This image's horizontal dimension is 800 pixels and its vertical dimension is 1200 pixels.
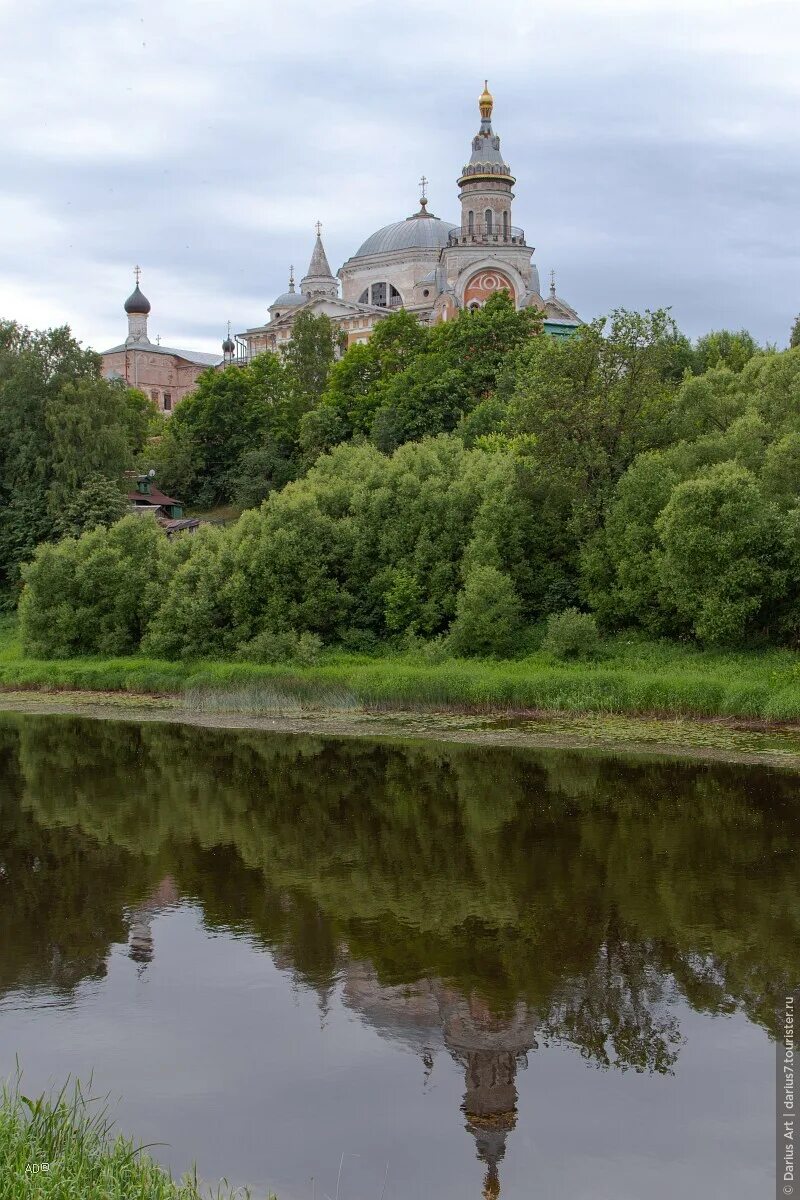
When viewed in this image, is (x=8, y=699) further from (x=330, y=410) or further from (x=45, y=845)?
(x=330, y=410)

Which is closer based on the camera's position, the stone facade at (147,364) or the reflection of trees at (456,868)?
the reflection of trees at (456,868)

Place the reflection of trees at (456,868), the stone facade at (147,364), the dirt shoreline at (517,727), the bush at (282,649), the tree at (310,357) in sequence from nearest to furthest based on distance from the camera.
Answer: the reflection of trees at (456,868) < the dirt shoreline at (517,727) < the bush at (282,649) < the tree at (310,357) < the stone facade at (147,364)

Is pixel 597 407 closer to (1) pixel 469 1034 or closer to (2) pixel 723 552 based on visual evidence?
(2) pixel 723 552

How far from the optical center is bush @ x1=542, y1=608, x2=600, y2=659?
25688 millimetres

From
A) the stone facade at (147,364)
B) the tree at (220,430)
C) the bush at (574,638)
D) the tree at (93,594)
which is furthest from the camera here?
the stone facade at (147,364)

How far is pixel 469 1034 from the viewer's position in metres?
9.23

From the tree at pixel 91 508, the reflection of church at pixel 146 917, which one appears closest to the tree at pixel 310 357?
the tree at pixel 91 508

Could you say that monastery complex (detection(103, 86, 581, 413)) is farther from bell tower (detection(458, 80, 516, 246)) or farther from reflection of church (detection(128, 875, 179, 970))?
reflection of church (detection(128, 875, 179, 970))

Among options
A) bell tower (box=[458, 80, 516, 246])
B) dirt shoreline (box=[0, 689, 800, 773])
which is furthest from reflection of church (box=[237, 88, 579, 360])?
dirt shoreline (box=[0, 689, 800, 773])

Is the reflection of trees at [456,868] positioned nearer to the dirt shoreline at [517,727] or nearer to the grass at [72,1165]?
the dirt shoreline at [517,727]

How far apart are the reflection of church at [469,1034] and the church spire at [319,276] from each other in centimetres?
6903

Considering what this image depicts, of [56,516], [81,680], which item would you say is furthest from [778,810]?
[56,516]

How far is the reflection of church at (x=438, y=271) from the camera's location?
190 feet

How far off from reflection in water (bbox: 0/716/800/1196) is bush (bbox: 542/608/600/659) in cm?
592
